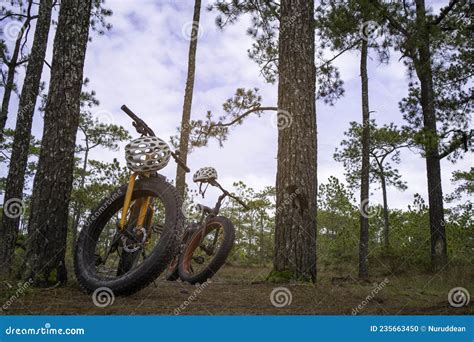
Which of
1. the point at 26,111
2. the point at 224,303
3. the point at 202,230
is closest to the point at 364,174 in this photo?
the point at 202,230

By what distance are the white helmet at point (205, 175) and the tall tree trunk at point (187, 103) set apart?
148 inches

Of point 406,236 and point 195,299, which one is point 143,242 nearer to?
point 195,299

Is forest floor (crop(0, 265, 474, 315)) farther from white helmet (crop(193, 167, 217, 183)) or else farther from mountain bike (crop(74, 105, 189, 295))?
white helmet (crop(193, 167, 217, 183))

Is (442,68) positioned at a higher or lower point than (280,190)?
higher

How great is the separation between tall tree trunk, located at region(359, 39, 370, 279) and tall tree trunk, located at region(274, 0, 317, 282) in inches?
280

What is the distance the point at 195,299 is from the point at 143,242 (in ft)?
2.86

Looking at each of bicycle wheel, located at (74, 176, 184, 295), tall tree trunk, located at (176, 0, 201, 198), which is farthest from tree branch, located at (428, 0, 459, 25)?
bicycle wheel, located at (74, 176, 184, 295)

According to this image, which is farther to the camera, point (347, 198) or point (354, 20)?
point (347, 198)

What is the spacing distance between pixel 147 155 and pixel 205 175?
272 centimetres

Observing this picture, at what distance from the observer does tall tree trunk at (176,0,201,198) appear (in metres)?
10.8

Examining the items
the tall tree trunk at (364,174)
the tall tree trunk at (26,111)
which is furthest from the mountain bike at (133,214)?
the tall tree trunk at (364,174)

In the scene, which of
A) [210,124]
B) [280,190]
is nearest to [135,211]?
[280,190]

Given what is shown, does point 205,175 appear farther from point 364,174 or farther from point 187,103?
point 364,174

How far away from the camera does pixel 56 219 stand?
13.9 feet
